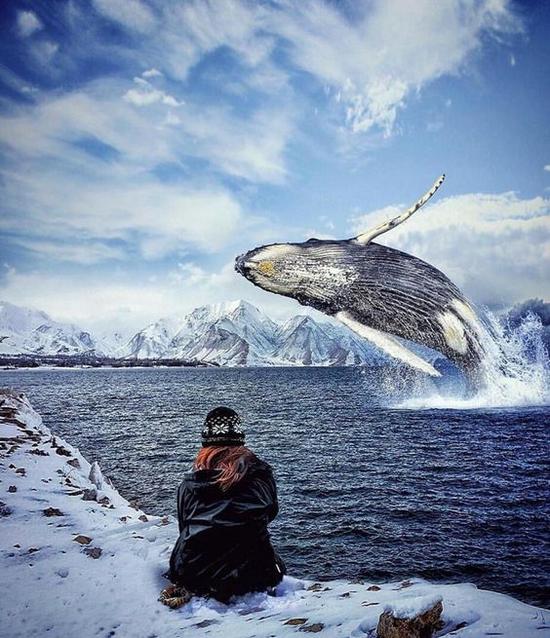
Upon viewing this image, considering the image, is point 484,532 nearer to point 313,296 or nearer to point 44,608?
point 313,296

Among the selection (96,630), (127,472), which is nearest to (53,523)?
(96,630)

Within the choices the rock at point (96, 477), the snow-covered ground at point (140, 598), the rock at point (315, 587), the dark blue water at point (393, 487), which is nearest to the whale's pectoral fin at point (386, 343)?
the snow-covered ground at point (140, 598)

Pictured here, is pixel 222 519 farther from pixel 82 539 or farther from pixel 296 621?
pixel 82 539

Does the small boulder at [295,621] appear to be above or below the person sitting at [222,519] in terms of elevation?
below

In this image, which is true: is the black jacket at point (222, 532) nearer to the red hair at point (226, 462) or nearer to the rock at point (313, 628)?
the red hair at point (226, 462)

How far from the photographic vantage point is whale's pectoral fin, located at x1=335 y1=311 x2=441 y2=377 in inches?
286

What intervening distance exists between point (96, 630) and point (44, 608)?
636mm

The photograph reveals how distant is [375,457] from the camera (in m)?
22.6

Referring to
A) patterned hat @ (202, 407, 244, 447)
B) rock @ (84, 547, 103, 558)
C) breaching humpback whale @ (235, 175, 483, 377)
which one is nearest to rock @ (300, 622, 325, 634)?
patterned hat @ (202, 407, 244, 447)

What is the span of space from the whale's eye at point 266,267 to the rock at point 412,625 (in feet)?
16.1

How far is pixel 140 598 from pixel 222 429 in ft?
6.16

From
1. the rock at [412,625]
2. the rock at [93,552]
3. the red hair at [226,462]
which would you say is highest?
the red hair at [226,462]

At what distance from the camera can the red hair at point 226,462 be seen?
168 inches

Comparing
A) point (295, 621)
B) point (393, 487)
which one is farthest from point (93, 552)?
point (393, 487)
